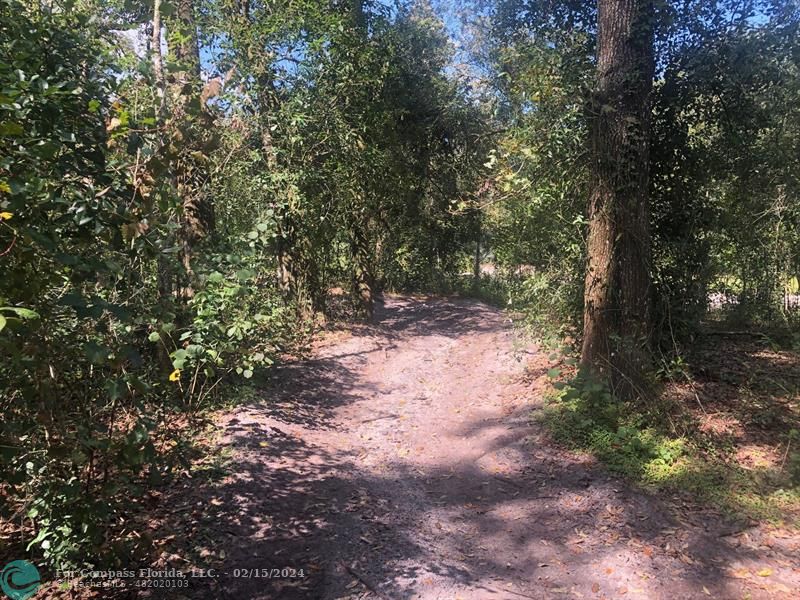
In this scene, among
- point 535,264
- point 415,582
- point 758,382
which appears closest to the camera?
point 415,582

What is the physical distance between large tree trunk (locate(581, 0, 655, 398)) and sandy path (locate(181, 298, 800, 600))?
136 cm

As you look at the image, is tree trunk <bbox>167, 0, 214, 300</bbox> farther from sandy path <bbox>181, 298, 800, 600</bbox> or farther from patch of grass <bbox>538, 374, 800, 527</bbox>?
patch of grass <bbox>538, 374, 800, 527</bbox>

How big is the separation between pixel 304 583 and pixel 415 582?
755 mm

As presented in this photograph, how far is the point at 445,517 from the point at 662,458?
2107 millimetres

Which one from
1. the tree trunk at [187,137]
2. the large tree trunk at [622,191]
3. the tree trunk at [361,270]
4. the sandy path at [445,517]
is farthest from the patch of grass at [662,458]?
the tree trunk at [361,270]

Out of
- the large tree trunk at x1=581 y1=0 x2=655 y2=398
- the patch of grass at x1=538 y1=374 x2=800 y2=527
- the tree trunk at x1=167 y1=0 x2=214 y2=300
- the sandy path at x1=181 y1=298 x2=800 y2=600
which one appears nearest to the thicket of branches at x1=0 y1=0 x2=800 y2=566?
the tree trunk at x1=167 y1=0 x2=214 y2=300

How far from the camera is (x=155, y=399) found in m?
5.86

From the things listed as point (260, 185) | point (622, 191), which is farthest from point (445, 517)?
point (260, 185)

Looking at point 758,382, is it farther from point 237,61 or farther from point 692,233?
point 237,61

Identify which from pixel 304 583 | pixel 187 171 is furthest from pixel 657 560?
pixel 187 171

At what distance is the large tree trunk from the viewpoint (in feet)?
19.0

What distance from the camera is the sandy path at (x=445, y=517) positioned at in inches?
137

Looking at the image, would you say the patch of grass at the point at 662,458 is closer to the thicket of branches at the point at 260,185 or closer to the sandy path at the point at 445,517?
the sandy path at the point at 445,517

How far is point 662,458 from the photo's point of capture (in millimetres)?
4816
